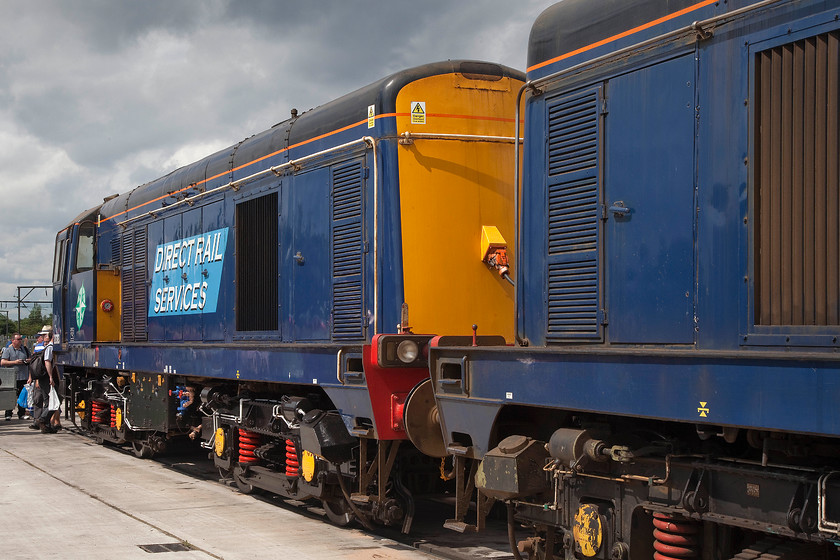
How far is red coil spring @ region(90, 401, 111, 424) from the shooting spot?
1534 centimetres

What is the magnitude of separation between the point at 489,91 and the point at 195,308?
5008 millimetres

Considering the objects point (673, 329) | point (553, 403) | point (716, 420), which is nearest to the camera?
point (716, 420)

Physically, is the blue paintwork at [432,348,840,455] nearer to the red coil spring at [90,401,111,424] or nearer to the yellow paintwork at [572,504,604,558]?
the yellow paintwork at [572,504,604,558]

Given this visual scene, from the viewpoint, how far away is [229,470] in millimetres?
10445

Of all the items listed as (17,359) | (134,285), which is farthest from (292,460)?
(17,359)

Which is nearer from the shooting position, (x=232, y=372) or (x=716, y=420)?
(x=716, y=420)

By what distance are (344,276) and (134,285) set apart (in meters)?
6.34

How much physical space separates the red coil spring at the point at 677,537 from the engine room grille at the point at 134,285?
374 inches

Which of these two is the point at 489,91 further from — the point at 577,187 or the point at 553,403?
the point at 553,403

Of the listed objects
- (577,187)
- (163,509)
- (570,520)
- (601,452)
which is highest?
(577,187)

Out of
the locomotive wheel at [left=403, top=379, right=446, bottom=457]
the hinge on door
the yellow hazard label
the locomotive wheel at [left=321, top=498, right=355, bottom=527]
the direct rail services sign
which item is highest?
the yellow hazard label

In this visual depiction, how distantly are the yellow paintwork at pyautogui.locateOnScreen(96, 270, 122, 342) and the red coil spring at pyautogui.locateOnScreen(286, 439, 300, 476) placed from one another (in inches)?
276

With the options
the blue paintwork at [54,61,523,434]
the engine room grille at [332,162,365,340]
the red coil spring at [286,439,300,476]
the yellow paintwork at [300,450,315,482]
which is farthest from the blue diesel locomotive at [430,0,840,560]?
the red coil spring at [286,439,300,476]

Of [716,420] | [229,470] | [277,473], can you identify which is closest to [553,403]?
[716,420]
